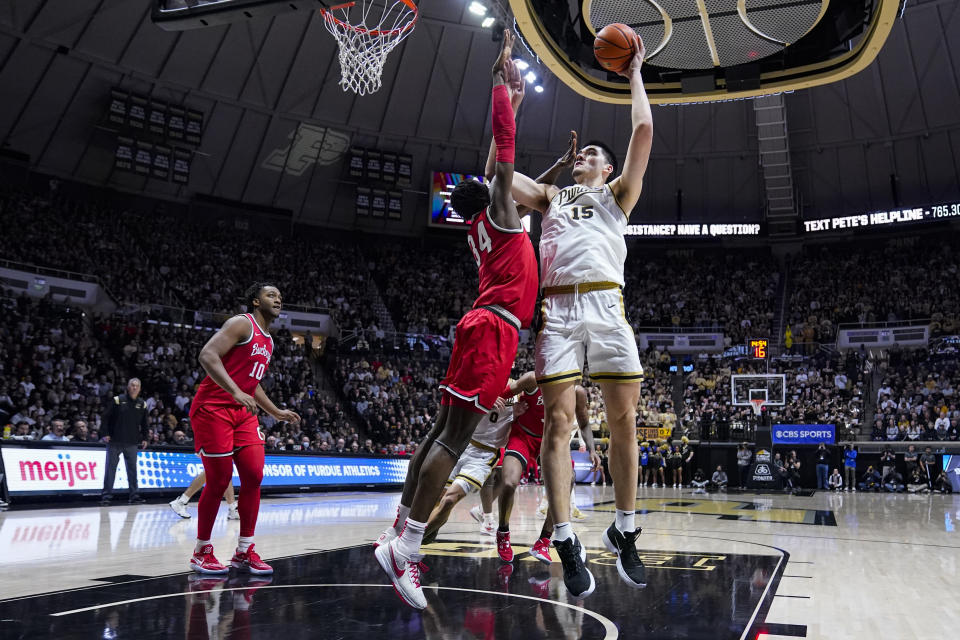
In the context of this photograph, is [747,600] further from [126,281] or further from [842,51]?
[126,281]

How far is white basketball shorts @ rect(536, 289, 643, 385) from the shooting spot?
4.26 metres

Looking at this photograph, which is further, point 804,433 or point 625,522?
point 804,433

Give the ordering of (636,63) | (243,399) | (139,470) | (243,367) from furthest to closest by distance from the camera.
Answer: (139,470), (243,367), (243,399), (636,63)

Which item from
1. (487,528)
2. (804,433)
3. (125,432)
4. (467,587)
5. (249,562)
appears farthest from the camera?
(804,433)

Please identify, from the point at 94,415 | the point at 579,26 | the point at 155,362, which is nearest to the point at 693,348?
the point at 155,362

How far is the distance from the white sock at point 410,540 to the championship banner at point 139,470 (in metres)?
9.22

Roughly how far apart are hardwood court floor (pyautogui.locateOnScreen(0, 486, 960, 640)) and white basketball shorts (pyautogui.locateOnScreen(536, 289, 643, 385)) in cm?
133

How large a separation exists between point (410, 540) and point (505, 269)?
1623mm

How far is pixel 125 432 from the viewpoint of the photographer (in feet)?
37.8

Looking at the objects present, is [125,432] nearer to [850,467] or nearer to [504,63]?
Result: [504,63]

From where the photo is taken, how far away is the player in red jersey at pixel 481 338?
400 centimetres

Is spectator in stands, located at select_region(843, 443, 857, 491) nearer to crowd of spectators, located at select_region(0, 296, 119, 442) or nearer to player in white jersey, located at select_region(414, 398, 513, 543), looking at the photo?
player in white jersey, located at select_region(414, 398, 513, 543)

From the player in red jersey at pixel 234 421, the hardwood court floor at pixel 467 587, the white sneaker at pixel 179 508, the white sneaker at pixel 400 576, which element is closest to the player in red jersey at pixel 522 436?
the hardwood court floor at pixel 467 587

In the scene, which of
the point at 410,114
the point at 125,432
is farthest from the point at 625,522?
the point at 410,114
